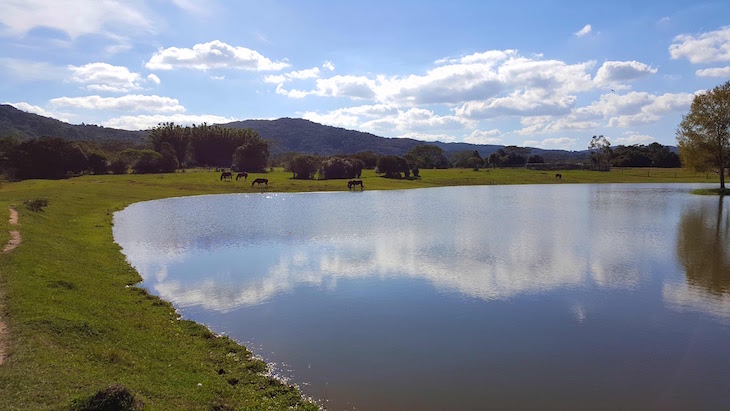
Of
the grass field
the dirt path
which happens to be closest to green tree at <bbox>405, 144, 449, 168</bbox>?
the dirt path

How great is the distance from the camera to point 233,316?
49.0 feet

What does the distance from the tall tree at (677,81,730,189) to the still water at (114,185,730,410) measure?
40.0 meters

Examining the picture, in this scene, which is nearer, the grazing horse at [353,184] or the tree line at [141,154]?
the grazing horse at [353,184]

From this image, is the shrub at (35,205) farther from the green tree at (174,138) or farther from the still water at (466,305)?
the green tree at (174,138)

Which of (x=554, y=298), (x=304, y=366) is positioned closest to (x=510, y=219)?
(x=554, y=298)

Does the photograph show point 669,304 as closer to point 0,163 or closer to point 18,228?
point 18,228

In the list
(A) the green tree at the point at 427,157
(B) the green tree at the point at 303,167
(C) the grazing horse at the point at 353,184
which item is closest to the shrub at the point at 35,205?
(C) the grazing horse at the point at 353,184

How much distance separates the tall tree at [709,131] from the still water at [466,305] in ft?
131

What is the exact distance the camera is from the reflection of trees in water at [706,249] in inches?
755

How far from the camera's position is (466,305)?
51.9ft

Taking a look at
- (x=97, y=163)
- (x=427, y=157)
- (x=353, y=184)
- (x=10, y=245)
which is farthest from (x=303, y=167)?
(x=427, y=157)

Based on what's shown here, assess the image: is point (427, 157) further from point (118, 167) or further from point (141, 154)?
point (118, 167)

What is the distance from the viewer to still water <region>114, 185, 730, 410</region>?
33.9 feet

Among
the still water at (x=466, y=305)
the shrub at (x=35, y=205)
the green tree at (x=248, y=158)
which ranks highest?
the green tree at (x=248, y=158)
